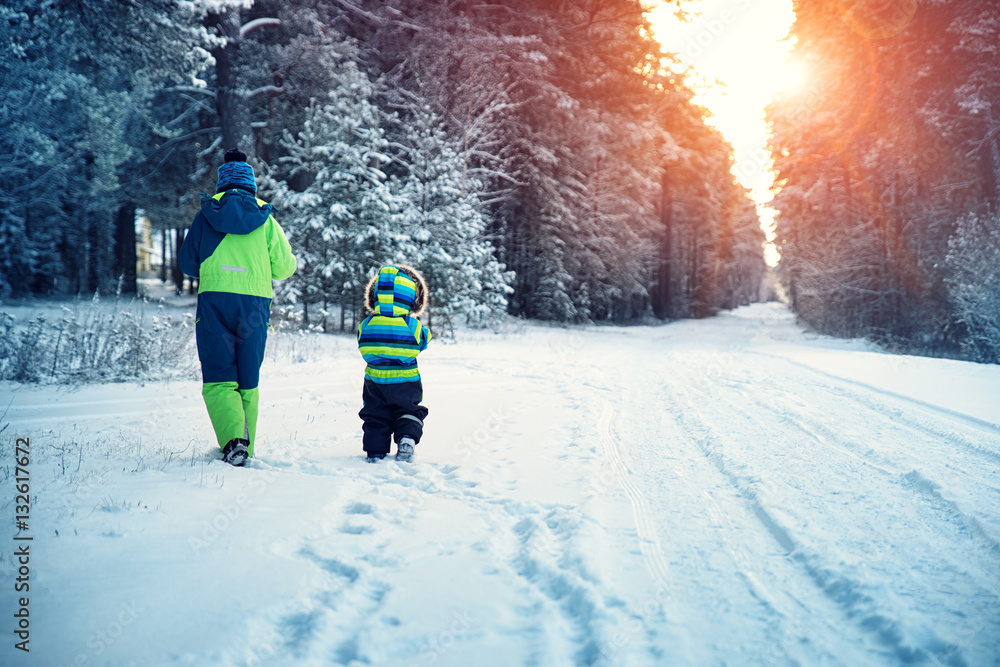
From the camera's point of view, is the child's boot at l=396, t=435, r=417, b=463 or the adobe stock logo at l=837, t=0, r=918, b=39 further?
the adobe stock logo at l=837, t=0, r=918, b=39

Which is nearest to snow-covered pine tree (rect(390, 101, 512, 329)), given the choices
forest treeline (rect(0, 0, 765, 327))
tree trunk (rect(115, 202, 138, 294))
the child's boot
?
forest treeline (rect(0, 0, 765, 327))

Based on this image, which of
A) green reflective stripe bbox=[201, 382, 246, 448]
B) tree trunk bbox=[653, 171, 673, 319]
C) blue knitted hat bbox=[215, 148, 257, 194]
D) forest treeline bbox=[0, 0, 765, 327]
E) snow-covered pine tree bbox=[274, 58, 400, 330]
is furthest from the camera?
tree trunk bbox=[653, 171, 673, 319]

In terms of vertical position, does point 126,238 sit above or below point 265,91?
below

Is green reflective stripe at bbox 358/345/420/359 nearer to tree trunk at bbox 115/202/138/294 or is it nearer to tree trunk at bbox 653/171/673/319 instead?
tree trunk at bbox 115/202/138/294

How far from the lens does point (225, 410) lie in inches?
159

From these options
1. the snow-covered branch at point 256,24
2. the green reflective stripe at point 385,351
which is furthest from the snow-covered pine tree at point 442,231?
the green reflective stripe at point 385,351

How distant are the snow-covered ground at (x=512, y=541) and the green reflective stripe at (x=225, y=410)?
0.88ft

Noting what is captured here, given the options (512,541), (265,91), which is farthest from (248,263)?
(265,91)

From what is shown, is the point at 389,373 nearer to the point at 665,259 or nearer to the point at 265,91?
the point at 265,91

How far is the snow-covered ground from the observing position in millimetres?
2076

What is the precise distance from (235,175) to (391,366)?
6.44ft

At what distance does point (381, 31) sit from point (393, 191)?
602 cm

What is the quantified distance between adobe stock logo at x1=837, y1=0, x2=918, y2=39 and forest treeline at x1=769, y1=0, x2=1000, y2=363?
29 millimetres

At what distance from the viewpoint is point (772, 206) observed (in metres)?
20.8
